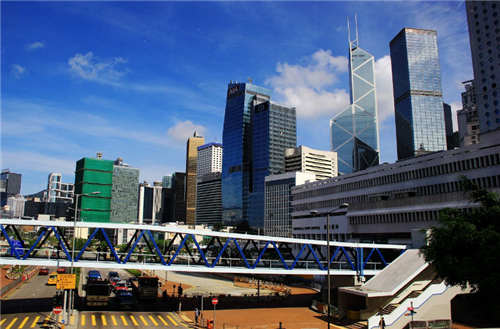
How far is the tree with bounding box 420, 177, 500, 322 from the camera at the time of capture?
29.1m

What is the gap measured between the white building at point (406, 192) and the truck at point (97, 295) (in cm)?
4113

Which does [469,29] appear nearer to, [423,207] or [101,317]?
[423,207]

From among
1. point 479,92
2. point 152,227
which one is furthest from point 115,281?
point 479,92

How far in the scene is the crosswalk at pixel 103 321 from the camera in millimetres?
34312

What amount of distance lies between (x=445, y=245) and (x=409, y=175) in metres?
46.7

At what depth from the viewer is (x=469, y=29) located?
13638 centimetres

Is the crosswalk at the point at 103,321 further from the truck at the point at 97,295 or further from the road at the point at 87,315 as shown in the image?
the truck at the point at 97,295

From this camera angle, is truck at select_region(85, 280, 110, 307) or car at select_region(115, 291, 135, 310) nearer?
truck at select_region(85, 280, 110, 307)

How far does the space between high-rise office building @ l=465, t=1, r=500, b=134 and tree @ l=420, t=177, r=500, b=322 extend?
10865 centimetres

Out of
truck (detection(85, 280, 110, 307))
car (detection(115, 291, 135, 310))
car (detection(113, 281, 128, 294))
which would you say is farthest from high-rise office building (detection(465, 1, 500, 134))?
truck (detection(85, 280, 110, 307))

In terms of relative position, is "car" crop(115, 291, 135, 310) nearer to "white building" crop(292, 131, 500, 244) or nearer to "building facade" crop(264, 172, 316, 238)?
"white building" crop(292, 131, 500, 244)

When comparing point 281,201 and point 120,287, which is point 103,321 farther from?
point 281,201

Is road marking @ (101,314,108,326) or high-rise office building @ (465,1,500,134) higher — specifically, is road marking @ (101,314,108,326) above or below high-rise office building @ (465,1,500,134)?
below

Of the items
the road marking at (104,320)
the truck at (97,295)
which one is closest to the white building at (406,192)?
the truck at (97,295)
